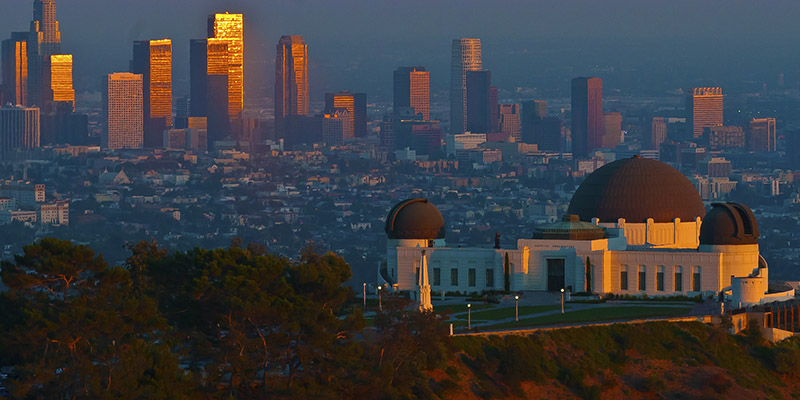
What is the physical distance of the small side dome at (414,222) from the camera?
105m

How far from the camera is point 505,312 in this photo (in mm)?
91125

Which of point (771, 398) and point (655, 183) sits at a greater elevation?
point (655, 183)

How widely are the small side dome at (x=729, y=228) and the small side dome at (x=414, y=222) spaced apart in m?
12.6

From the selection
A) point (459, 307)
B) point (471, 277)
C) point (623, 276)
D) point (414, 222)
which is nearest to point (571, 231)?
point (623, 276)

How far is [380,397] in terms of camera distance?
72.1 m

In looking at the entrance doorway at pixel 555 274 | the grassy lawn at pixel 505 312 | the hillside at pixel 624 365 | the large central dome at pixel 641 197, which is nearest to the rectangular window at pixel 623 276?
the entrance doorway at pixel 555 274

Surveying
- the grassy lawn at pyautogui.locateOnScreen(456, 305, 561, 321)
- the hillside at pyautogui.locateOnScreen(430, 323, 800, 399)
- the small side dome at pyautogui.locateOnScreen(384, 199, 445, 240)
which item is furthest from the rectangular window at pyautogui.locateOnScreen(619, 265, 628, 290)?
the hillside at pyautogui.locateOnScreen(430, 323, 800, 399)

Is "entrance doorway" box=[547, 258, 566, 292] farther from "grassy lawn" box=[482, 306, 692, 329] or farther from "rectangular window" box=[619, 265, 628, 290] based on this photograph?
"grassy lawn" box=[482, 306, 692, 329]

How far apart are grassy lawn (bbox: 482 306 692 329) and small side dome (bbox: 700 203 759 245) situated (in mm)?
6633

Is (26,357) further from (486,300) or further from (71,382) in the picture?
(486,300)

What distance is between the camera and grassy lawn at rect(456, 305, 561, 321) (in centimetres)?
8886

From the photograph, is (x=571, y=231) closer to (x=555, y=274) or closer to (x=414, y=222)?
(x=555, y=274)

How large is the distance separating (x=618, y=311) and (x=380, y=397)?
2149 centimetres

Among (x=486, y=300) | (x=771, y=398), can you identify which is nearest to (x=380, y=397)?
(x=771, y=398)
